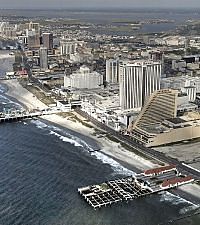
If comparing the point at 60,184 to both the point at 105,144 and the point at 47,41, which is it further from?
the point at 47,41

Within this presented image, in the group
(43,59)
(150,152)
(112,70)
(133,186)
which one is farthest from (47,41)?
(133,186)

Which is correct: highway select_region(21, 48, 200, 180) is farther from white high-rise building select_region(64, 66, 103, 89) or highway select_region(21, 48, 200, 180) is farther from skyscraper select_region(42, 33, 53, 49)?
skyscraper select_region(42, 33, 53, 49)

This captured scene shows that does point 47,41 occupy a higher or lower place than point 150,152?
higher

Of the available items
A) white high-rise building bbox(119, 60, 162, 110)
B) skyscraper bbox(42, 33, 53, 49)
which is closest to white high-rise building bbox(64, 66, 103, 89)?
white high-rise building bbox(119, 60, 162, 110)

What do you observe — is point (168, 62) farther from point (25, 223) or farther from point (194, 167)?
point (25, 223)

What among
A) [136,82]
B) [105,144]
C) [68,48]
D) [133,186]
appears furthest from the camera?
[68,48]

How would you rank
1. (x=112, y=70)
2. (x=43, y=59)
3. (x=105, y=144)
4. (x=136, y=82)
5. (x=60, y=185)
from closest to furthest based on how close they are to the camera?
(x=60, y=185) < (x=105, y=144) < (x=136, y=82) < (x=112, y=70) < (x=43, y=59)
